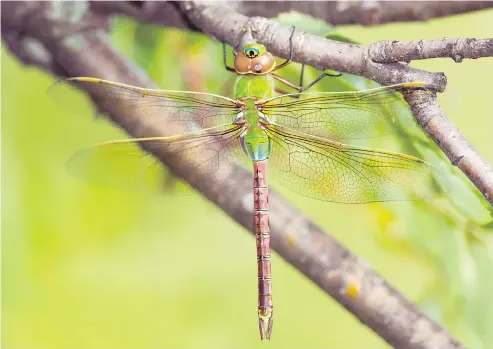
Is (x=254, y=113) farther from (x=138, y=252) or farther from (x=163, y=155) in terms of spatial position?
(x=138, y=252)

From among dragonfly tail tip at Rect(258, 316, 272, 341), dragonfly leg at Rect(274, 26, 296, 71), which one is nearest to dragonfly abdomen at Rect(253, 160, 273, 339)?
dragonfly tail tip at Rect(258, 316, 272, 341)

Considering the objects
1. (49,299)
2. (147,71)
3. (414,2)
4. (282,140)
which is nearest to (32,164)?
(49,299)

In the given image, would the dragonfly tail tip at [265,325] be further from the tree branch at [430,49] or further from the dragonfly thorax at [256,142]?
the tree branch at [430,49]

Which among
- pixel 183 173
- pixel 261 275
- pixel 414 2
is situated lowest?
pixel 261 275

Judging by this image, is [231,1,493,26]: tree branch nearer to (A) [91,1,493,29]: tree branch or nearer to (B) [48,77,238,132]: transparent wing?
(A) [91,1,493,29]: tree branch

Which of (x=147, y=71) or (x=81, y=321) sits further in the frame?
(x=81, y=321)

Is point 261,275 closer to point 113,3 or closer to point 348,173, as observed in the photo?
point 348,173

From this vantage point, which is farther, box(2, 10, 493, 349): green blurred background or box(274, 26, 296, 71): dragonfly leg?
box(2, 10, 493, 349): green blurred background
